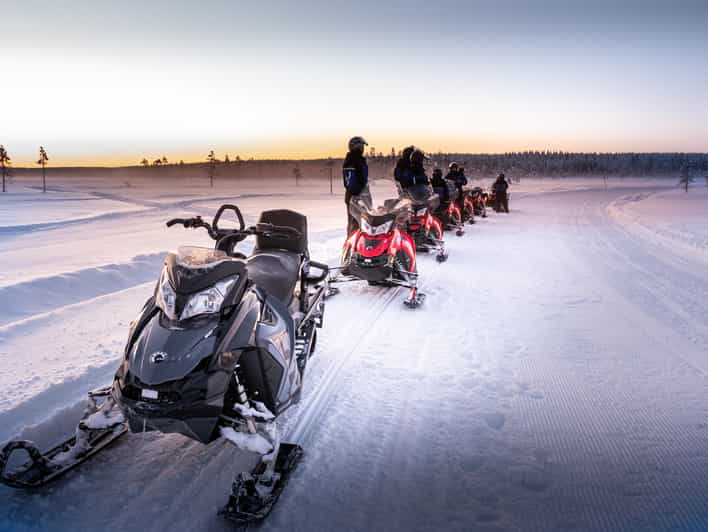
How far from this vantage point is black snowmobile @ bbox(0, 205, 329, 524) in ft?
8.54

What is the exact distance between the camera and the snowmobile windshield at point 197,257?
9.21ft

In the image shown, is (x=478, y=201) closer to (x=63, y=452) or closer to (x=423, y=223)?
(x=423, y=223)

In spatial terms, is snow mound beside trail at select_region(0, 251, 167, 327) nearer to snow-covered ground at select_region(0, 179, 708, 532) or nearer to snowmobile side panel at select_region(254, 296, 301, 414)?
snow-covered ground at select_region(0, 179, 708, 532)

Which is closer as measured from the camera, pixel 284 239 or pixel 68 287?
pixel 284 239

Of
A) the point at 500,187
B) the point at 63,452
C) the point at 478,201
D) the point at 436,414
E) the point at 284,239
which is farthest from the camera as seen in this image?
the point at 500,187

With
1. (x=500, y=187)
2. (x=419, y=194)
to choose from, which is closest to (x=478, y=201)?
(x=500, y=187)

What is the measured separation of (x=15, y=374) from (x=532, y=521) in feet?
13.0

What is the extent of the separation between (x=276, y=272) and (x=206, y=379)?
4.98 ft

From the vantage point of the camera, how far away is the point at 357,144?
871 cm

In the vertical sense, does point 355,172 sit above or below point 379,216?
above

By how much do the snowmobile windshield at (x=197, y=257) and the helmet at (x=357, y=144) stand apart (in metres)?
5.92

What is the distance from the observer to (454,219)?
15.9 metres

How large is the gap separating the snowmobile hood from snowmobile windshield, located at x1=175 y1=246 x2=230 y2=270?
1.01 ft

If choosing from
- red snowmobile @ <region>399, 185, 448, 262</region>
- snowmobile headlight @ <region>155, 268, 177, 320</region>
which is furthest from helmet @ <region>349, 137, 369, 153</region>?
snowmobile headlight @ <region>155, 268, 177, 320</region>
